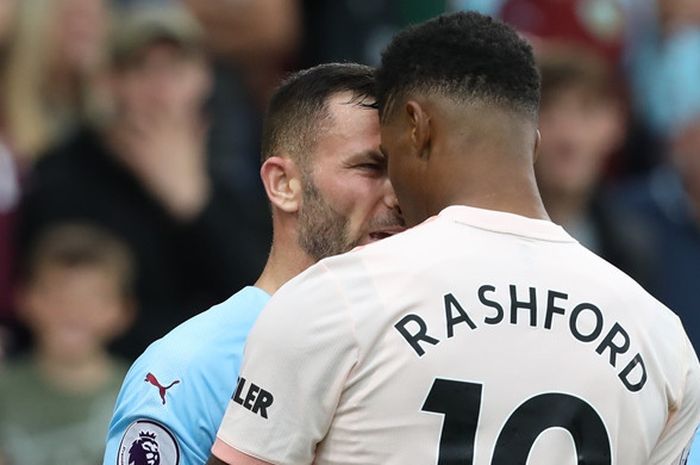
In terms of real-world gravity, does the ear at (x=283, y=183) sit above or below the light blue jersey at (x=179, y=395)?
above

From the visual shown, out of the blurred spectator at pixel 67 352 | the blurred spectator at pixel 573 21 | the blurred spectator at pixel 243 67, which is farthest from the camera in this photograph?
the blurred spectator at pixel 573 21

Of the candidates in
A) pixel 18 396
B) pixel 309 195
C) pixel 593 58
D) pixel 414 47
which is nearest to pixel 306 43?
pixel 593 58

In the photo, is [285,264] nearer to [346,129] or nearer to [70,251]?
[346,129]

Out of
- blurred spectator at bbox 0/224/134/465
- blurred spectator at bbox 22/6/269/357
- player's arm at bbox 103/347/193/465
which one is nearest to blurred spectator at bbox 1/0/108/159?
blurred spectator at bbox 22/6/269/357

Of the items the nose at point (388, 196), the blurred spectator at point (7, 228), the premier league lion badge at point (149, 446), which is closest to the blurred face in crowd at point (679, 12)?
the blurred spectator at point (7, 228)

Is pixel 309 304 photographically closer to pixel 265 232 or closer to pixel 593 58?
pixel 265 232

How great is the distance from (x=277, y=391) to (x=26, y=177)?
376 centimetres

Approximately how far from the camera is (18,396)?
19.4 ft

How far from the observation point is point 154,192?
6254 millimetres

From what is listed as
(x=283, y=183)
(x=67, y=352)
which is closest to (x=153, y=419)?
(x=283, y=183)

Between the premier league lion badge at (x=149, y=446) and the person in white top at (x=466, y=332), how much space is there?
28 centimetres

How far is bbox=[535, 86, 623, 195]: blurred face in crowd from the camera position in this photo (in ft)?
22.4

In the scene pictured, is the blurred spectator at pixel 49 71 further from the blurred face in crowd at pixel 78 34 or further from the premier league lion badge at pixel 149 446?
the premier league lion badge at pixel 149 446

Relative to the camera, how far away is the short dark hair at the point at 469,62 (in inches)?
111
